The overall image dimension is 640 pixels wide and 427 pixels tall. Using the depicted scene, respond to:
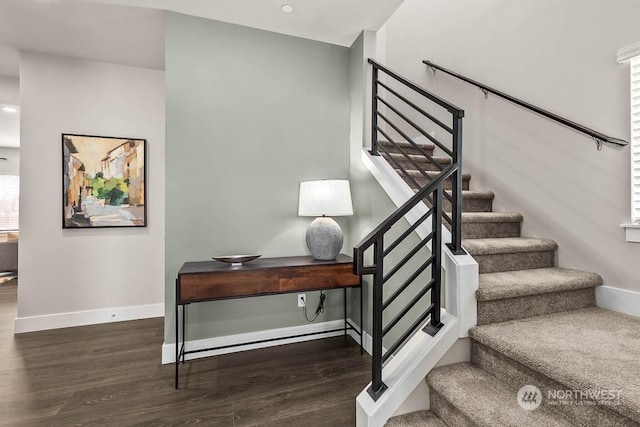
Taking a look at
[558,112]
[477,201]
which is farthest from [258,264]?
[558,112]

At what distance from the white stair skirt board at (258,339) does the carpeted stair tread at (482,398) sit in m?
1.06

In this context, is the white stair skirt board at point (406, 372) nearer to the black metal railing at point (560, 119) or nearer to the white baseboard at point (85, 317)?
the black metal railing at point (560, 119)

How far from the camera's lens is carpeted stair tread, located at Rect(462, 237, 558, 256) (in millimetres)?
2002

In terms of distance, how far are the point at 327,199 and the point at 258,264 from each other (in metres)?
0.72

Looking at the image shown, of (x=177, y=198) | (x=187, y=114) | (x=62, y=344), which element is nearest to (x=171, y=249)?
(x=177, y=198)

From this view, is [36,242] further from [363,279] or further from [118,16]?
[363,279]

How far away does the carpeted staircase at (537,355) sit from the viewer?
1160 millimetres

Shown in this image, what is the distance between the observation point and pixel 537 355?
1324 mm

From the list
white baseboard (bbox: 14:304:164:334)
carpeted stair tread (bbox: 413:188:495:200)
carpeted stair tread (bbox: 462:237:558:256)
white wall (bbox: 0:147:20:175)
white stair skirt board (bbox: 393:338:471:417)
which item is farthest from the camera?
white wall (bbox: 0:147:20:175)

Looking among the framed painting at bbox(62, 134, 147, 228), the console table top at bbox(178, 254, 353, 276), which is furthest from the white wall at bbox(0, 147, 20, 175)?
the console table top at bbox(178, 254, 353, 276)

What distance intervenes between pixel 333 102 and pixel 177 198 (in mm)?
1622

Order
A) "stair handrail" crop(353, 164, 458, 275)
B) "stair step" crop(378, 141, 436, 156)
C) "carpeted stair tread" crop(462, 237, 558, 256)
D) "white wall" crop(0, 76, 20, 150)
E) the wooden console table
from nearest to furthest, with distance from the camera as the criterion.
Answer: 1. "stair handrail" crop(353, 164, 458, 275)
2. "carpeted stair tread" crop(462, 237, 558, 256)
3. the wooden console table
4. "stair step" crop(378, 141, 436, 156)
5. "white wall" crop(0, 76, 20, 150)

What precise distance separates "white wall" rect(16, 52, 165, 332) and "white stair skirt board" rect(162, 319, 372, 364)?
3.94ft

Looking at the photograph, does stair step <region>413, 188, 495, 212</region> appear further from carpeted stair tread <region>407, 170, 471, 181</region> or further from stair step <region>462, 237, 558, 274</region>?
stair step <region>462, 237, 558, 274</region>
